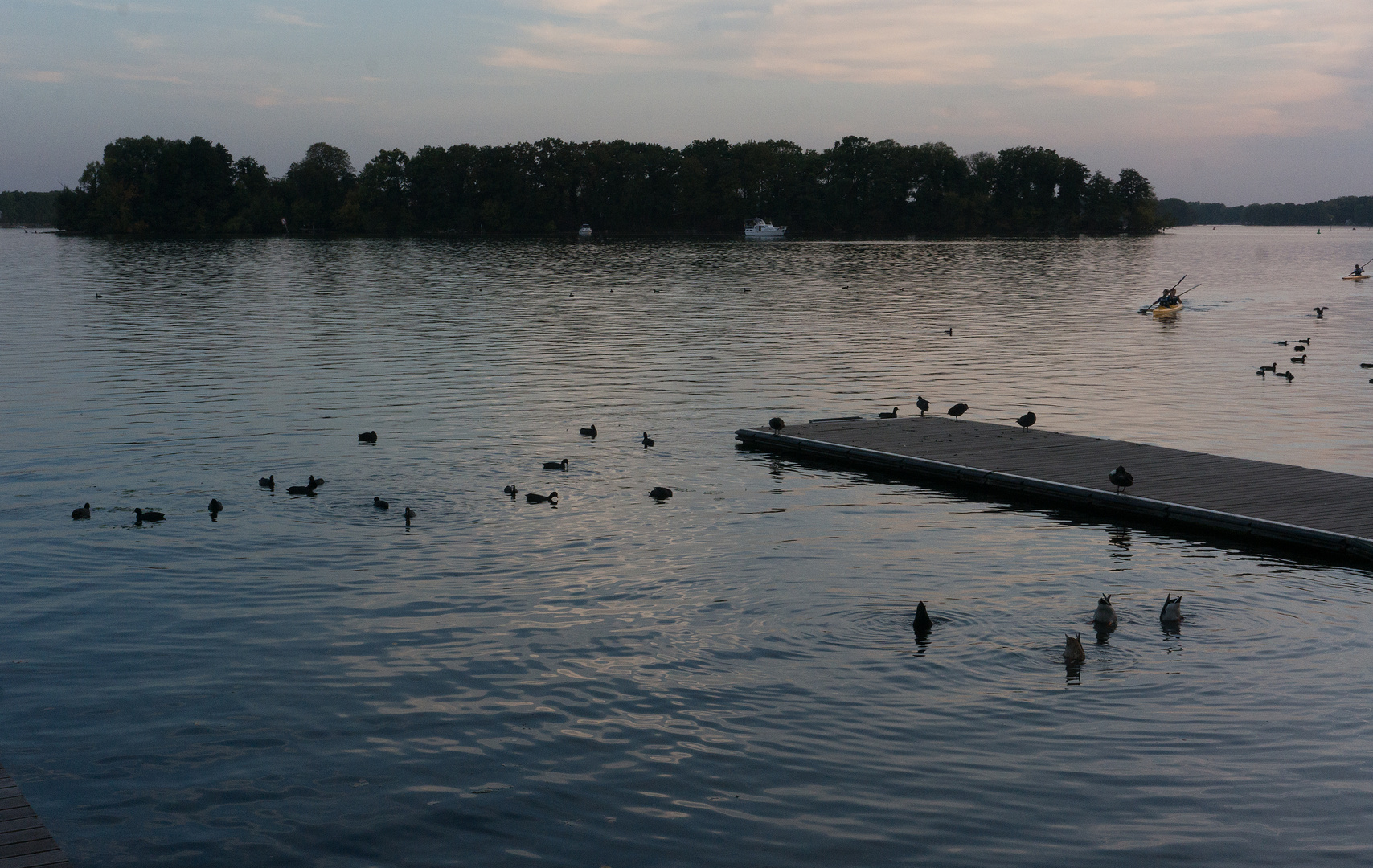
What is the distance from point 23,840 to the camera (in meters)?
9.55

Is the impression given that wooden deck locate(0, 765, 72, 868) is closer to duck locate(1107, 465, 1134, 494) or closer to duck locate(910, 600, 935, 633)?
duck locate(910, 600, 935, 633)

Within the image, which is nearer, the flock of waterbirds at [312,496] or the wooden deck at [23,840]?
the wooden deck at [23,840]

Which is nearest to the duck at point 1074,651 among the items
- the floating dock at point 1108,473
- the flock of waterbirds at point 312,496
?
the floating dock at point 1108,473

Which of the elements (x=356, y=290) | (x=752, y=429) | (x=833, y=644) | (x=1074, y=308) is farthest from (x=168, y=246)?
(x=833, y=644)

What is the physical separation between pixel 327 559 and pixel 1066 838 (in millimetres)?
13379

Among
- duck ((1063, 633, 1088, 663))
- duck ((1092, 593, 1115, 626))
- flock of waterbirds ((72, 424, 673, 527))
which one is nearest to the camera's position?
duck ((1063, 633, 1088, 663))

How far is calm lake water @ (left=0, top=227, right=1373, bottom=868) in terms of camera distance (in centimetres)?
1130

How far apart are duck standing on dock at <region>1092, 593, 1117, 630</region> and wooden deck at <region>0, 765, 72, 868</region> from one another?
502 inches

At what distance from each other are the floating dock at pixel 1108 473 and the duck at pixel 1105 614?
6222 millimetres

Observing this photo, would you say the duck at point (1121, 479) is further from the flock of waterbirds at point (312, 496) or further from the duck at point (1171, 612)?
the flock of waterbirds at point (312, 496)

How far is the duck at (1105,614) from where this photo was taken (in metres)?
16.1

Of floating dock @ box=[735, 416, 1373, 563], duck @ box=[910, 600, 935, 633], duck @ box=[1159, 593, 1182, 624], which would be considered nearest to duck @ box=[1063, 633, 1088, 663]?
duck @ box=[910, 600, 935, 633]

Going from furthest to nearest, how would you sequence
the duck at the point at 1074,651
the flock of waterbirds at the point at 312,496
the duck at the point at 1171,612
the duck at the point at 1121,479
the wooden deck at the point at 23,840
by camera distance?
the duck at the point at 1121,479 → the flock of waterbirds at the point at 312,496 → the duck at the point at 1171,612 → the duck at the point at 1074,651 → the wooden deck at the point at 23,840

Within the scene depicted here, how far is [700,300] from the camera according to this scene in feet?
273
